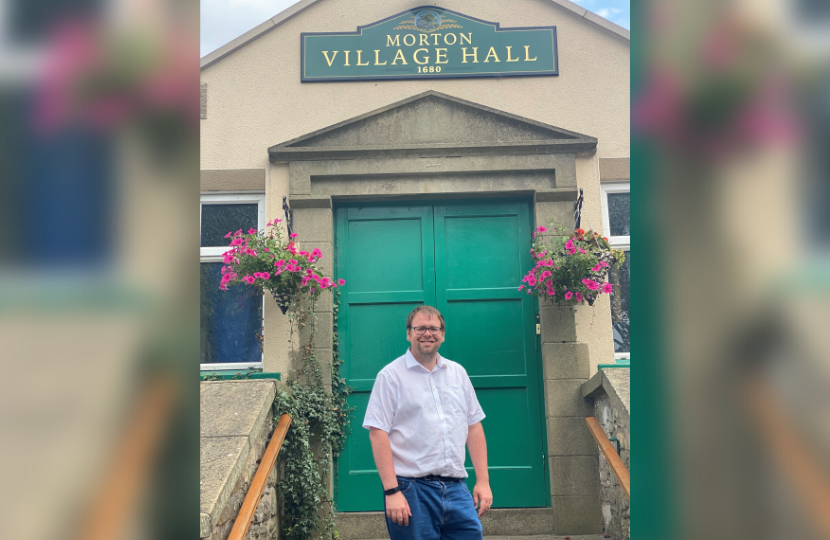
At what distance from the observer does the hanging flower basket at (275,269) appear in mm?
4641

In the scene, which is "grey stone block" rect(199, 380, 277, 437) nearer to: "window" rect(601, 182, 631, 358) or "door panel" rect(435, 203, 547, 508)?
"door panel" rect(435, 203, 547, 508)

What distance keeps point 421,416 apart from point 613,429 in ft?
6.04

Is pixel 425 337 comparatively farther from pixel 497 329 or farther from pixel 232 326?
pixel 232 326

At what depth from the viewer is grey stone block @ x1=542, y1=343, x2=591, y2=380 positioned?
4812 millimetres

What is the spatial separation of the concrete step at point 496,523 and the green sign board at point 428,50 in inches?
131

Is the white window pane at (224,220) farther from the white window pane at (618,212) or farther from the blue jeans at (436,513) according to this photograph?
the blue jeans at (436,513)

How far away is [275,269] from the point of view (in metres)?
4.64

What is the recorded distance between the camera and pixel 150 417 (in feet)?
1.67

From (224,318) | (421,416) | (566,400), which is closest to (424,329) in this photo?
(421,416)

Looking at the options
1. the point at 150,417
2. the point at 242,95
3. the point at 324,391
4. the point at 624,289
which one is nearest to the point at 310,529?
the point at 324,391

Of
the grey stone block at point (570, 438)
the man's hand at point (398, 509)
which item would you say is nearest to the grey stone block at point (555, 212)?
the grey stone block at point (570, 438)

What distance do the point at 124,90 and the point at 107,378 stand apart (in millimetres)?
218

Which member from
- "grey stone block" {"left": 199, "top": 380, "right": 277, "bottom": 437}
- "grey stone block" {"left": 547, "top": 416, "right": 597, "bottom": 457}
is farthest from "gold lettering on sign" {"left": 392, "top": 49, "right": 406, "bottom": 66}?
"grey stone block" {"left": 547, "top": 416, "right": 597, "bottom": 457}

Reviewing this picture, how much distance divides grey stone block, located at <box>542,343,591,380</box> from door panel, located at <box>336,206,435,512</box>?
3.15 feet
